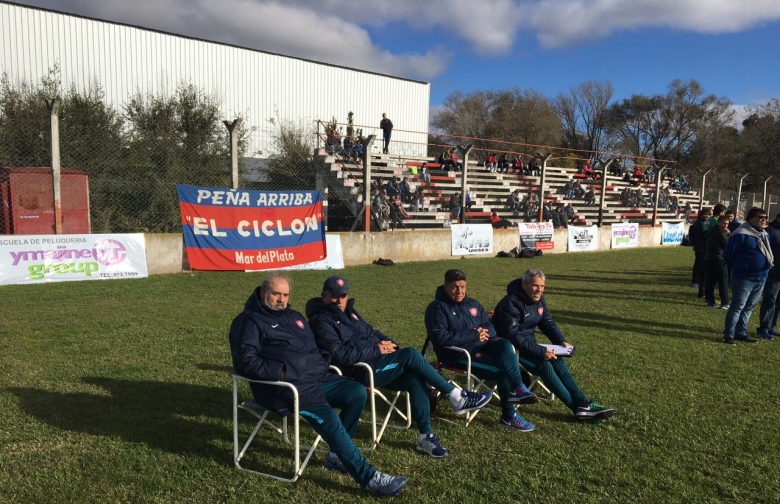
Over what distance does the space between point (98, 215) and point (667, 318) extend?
1149 cm

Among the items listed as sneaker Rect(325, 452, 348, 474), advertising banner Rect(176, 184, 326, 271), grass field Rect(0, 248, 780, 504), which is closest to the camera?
grass field Rect(0, 248, 780, 504)

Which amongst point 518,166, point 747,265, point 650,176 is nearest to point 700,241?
point 747,265

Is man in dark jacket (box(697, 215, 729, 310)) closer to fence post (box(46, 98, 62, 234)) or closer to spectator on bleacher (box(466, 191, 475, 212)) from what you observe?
spectator on bleacher (box(466, 191, 475, 212))

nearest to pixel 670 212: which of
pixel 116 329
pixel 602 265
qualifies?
pixel 602 265

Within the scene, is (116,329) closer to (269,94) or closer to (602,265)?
(602,265)

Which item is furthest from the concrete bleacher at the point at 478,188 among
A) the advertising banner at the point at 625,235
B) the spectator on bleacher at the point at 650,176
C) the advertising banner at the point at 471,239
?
the advertising banner at the point at 625,235

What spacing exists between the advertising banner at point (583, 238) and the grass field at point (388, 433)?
36.1ft

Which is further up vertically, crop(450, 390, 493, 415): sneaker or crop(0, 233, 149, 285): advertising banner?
crop(0, 233, 149, 285): advertising banner

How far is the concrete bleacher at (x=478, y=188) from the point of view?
704 inches

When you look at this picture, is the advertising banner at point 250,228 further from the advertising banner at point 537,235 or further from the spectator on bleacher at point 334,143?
the advertising banner at point 537,235

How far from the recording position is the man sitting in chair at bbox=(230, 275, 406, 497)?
3.47m

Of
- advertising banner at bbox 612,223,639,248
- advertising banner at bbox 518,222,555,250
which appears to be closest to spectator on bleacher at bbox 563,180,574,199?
advertising banner at bbox 612,223,639,248

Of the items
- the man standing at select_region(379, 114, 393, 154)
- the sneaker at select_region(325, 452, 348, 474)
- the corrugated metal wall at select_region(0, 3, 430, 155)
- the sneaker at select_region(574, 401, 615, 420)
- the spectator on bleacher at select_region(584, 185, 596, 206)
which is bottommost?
the sneaker at select_region(325, 452, 348, 474)

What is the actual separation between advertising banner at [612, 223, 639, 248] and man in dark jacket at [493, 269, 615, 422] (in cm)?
1730
